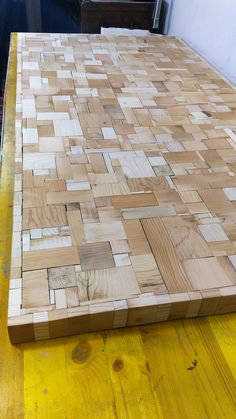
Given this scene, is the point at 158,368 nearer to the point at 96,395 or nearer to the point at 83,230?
the point at 96,395

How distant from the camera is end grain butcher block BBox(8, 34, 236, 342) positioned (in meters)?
0.58

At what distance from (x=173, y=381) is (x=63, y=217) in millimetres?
345

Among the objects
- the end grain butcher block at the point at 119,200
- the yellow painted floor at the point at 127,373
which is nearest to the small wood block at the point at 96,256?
the end grain butcher block at the point at 119,200

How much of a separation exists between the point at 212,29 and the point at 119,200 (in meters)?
1.15

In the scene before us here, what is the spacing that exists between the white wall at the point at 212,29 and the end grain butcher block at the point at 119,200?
0.56ft

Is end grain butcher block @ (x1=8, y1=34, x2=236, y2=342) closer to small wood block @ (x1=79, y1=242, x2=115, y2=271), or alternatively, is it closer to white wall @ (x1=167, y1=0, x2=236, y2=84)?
small wood block @ (x1=79, y1=242, x2=115, y2=271)

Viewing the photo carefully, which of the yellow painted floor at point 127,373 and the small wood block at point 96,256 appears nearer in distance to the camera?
the yellow painted floor at point 127,373

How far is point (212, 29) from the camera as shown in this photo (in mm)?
1546

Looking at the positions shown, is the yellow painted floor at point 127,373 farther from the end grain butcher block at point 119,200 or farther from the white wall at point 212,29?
the white wall at point 212,29

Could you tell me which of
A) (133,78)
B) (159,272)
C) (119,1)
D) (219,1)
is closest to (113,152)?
(159,272)

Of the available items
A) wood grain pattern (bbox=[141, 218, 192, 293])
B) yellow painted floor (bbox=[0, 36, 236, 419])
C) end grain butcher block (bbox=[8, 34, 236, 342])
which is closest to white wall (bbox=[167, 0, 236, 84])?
end grain butcher block (bbox=[8, 34, 236, 342])

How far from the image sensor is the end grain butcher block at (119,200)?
58 cm

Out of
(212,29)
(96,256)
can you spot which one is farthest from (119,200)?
(212,29)

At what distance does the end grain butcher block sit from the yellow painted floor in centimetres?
3
